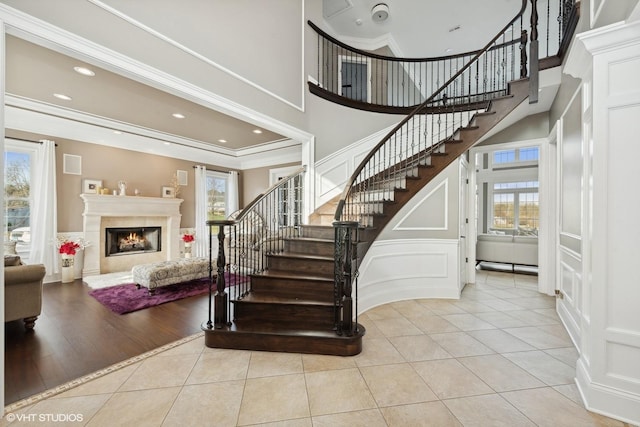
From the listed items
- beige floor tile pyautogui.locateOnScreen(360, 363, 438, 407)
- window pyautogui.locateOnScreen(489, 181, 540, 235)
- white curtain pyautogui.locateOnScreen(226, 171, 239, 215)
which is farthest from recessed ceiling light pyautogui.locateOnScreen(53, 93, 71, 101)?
window pyautogui.locateOnScreen(489, 181, 540, 235)

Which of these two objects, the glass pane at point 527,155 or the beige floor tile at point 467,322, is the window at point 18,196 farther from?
the glass pane at point 527,155

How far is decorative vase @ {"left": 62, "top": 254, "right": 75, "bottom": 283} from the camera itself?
4664 mm

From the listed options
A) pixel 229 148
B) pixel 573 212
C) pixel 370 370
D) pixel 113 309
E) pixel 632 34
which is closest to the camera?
pixel 632 34

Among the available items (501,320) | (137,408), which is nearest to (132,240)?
(137,408)

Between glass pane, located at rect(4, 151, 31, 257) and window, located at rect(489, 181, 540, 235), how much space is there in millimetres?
11638

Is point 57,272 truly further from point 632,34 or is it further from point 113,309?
point 632,34

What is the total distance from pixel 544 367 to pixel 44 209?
7.07 meters

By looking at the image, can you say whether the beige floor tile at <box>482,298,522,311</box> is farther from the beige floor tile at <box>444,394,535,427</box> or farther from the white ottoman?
the white ottoman

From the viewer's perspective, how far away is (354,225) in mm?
2369

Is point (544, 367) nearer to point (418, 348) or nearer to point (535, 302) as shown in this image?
point (418, 348)

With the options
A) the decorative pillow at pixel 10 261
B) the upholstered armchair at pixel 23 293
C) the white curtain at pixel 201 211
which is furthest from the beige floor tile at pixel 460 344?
the white curtain at pixel 201 211

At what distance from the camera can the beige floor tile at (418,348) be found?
232cm

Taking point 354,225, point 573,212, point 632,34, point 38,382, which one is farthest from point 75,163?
point 573,212

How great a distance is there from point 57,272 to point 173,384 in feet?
15.0
